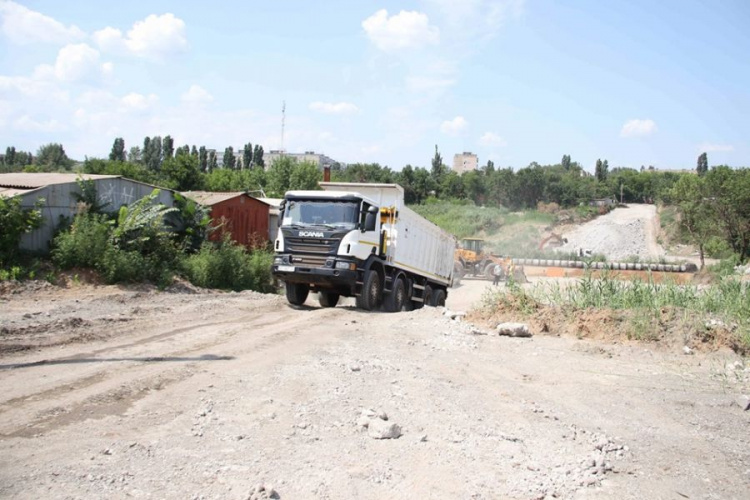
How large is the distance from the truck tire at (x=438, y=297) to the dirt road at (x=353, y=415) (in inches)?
352

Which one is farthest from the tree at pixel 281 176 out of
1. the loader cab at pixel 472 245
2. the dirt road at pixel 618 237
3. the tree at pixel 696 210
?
the tree at pixel 696 210

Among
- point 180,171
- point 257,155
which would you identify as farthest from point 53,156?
point 180,171

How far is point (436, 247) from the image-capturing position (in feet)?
63.7

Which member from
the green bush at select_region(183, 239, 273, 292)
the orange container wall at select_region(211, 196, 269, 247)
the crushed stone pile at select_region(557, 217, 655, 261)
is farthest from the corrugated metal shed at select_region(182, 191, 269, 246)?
the crushed stone pile at select_region(557, 217, 655, 261)

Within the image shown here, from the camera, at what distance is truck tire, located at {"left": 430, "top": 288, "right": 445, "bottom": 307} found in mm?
19547

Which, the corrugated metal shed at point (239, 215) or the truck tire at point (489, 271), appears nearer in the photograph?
the corrugated metal shed at point (239, 215)

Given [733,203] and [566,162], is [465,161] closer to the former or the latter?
[566,162]

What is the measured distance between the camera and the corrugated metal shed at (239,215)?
850 inches

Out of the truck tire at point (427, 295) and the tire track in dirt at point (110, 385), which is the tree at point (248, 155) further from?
the tire track in dirt at point (110, 385)

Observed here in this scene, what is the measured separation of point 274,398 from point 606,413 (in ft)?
12.5

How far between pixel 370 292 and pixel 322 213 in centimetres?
210

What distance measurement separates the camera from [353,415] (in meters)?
6.20

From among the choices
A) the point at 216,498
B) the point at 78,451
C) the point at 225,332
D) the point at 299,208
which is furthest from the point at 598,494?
the point at 299,208

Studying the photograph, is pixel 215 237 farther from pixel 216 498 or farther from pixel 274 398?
pixel 216 498
